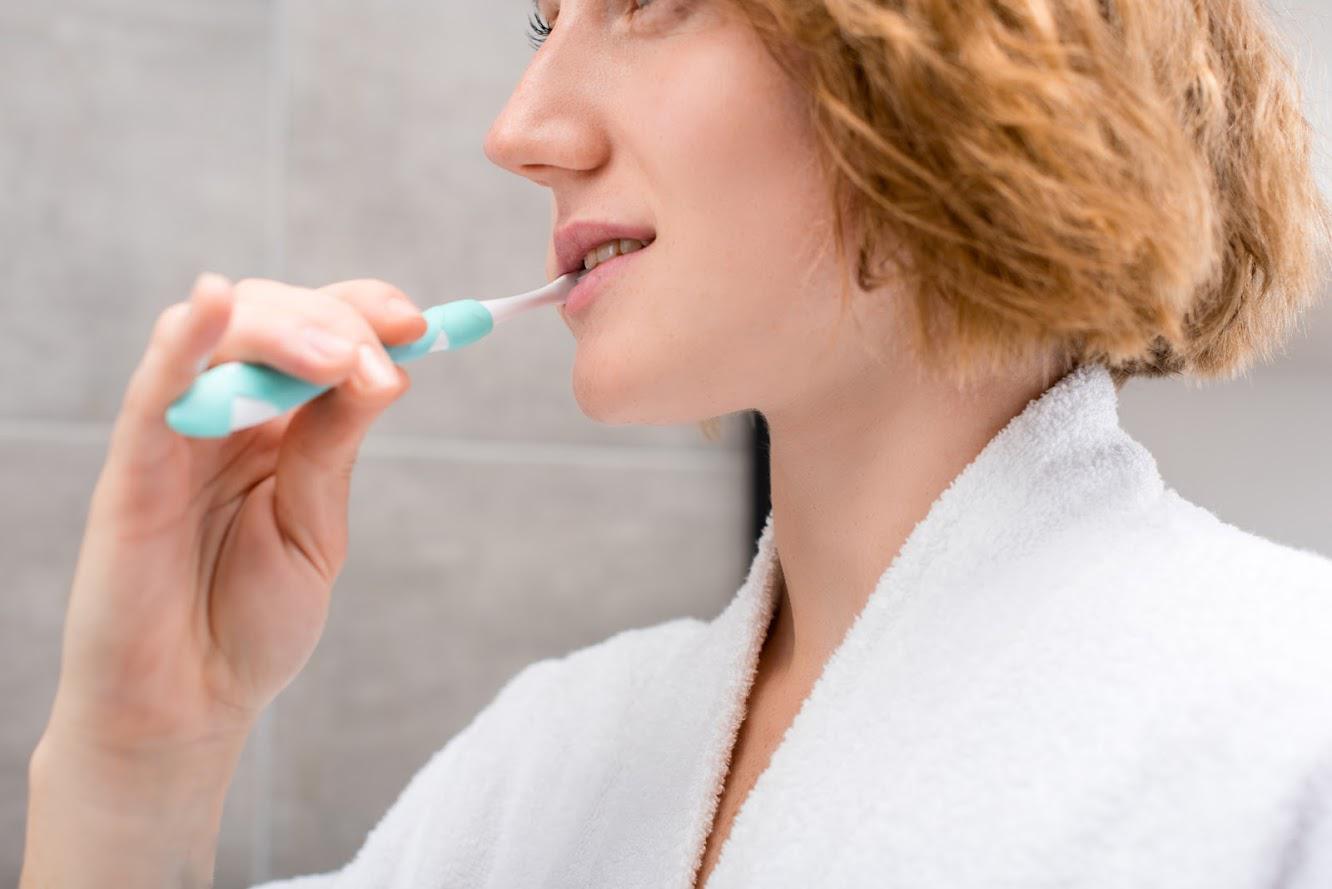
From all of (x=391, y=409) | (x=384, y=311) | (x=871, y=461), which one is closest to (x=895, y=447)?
(x=871, y=461)

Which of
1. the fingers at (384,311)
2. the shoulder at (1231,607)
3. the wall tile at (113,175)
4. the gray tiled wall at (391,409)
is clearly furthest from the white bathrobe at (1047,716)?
the wall tile at (113,175)

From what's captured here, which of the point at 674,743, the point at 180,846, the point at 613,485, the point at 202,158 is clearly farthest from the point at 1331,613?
the point at 202,158

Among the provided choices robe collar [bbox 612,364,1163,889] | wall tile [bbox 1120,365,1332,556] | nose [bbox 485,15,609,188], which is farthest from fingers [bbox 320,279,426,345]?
wall tile [bbox 1120,365,1332,556]

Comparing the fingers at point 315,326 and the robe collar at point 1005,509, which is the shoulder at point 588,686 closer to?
the robe collar at point 1005,509

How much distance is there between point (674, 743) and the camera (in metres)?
0.62

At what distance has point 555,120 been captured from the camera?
1.71ft

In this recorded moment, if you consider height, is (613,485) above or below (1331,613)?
below

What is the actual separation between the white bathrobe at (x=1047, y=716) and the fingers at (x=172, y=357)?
0.88ft

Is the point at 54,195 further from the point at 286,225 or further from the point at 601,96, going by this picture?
the point at 601,96

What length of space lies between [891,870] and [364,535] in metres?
0.72

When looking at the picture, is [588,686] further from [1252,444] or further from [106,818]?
[1252,444]

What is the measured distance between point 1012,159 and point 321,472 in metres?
0.29

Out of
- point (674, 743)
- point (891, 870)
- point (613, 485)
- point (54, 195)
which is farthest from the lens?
point (613, 485)

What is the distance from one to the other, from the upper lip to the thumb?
12 centimetres
